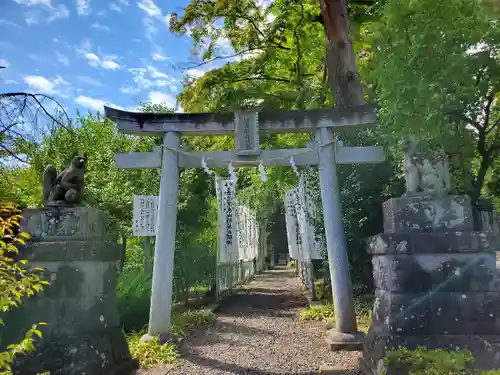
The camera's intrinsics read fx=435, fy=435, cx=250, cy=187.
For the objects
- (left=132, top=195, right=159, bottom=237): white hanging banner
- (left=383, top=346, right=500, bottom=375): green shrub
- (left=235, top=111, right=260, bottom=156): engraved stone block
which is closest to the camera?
(left=383, top=346, right=500, bottom=375): green shrub

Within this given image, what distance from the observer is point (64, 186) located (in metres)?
5.92

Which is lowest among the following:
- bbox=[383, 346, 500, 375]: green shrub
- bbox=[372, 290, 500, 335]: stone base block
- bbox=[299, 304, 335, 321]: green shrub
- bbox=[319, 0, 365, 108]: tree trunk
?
bbox=[383, 346, 500, 375]: green shrub

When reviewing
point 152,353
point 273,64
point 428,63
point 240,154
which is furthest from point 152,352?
point 273,64

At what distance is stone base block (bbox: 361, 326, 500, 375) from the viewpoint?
4.48 meters

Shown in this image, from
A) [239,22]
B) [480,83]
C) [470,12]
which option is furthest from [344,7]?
[470,12]

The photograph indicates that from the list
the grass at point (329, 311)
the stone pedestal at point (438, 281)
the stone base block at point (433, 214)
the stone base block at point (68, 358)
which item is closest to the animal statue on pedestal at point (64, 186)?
the stone base block at point (68, 358)

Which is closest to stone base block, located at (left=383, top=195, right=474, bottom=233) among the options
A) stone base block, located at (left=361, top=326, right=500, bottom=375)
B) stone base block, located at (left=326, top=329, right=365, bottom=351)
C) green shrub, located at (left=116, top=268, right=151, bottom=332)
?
stone base block, located at (left=361, top=326, right=500, bottom=375)

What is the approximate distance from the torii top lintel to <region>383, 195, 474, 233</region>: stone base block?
11.4ft

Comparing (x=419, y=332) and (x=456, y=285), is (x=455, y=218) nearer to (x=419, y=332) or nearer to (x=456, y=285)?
(x=456, y=285)

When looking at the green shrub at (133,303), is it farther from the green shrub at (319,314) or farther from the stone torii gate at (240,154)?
the green shrub at (319,314)

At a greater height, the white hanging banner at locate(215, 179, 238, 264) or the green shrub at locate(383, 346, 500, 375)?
the white hanging banner at locate(215, 179, 238, 264)

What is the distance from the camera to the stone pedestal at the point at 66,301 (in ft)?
17.4

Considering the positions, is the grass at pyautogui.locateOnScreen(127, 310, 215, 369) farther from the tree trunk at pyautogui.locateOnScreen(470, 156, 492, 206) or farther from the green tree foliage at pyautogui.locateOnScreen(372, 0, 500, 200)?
the tree trunk at pyautogui.locateOnScreen(470, 156, 492, 206)

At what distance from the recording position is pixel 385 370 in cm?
452
